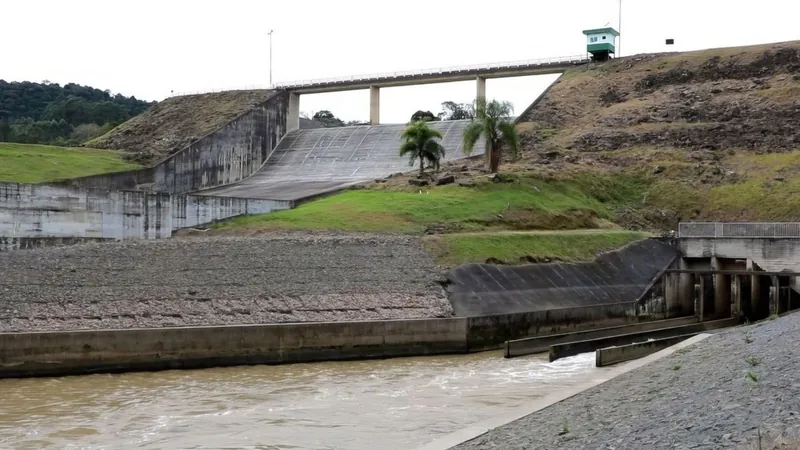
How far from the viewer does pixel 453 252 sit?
32.0m

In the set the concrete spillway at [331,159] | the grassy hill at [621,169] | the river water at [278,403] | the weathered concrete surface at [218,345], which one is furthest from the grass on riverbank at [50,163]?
the river water at [278,403]

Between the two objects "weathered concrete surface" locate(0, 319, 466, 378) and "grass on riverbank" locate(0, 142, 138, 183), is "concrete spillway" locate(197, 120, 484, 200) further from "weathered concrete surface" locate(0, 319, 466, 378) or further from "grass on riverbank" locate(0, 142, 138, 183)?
"weathered concrete surface" locate(0, 319, 466, 378)

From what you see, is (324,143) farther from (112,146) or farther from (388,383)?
(388,383)

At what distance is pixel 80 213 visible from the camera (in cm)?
3253

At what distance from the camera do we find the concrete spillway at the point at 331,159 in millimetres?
55594

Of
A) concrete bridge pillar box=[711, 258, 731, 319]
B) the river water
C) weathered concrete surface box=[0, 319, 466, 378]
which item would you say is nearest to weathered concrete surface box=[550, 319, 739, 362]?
the river water

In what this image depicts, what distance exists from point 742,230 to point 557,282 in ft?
35.1

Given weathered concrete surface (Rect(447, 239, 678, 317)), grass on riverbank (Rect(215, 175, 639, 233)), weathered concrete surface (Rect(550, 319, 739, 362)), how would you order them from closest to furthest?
1. weathered concrete surface (Rect(550, 319, 739, 362))
2. weathered concrete surface (Rect(447, 239, 678, 317))
3. grass on riverbank (Rect(215, 175, 639, 233))

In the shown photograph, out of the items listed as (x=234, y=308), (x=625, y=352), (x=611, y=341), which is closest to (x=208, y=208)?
(x=234, y=308)

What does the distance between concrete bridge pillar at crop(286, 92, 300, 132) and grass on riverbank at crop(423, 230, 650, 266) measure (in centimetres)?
4138

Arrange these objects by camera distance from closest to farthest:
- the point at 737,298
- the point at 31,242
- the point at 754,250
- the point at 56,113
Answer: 1. the point at 31,242
2. the point at 737,298
3. the point at 754,250
4. the point at 56,113

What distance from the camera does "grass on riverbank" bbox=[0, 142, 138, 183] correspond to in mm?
47688

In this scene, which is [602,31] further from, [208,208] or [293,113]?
[208,208]

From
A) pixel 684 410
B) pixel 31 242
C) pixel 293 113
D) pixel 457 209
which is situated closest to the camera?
pixel 684 410
